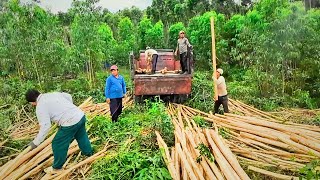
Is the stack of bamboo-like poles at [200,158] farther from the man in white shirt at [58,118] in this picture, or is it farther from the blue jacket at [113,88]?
the blue jacket at [113,88]

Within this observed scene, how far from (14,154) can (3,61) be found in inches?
453

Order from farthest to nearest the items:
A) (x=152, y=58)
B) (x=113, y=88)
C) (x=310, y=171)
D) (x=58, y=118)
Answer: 1. (x=152, y=58)
2. (x=113, y=88)
3. (x=58, y=118)
4. (x=310, y=171)

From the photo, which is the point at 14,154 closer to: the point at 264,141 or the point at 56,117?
the point at 56,117

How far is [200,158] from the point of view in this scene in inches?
184

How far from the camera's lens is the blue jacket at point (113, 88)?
24.1ft

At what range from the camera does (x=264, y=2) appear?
13.3 meters

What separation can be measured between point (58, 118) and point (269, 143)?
327 centimetres

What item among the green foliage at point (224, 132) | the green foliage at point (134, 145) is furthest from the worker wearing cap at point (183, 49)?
the green foliage at point (224, 132)

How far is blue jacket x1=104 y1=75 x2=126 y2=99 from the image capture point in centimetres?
734

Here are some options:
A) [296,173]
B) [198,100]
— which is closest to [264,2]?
[198,100]

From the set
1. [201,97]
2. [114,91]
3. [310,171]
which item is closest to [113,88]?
[114,91]

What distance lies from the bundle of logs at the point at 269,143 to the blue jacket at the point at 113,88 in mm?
1620

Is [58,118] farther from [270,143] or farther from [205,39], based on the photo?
[205,39]

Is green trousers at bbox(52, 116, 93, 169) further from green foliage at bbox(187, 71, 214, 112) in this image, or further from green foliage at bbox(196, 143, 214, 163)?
green foliage at bbox(187, 71, 214, 112)
